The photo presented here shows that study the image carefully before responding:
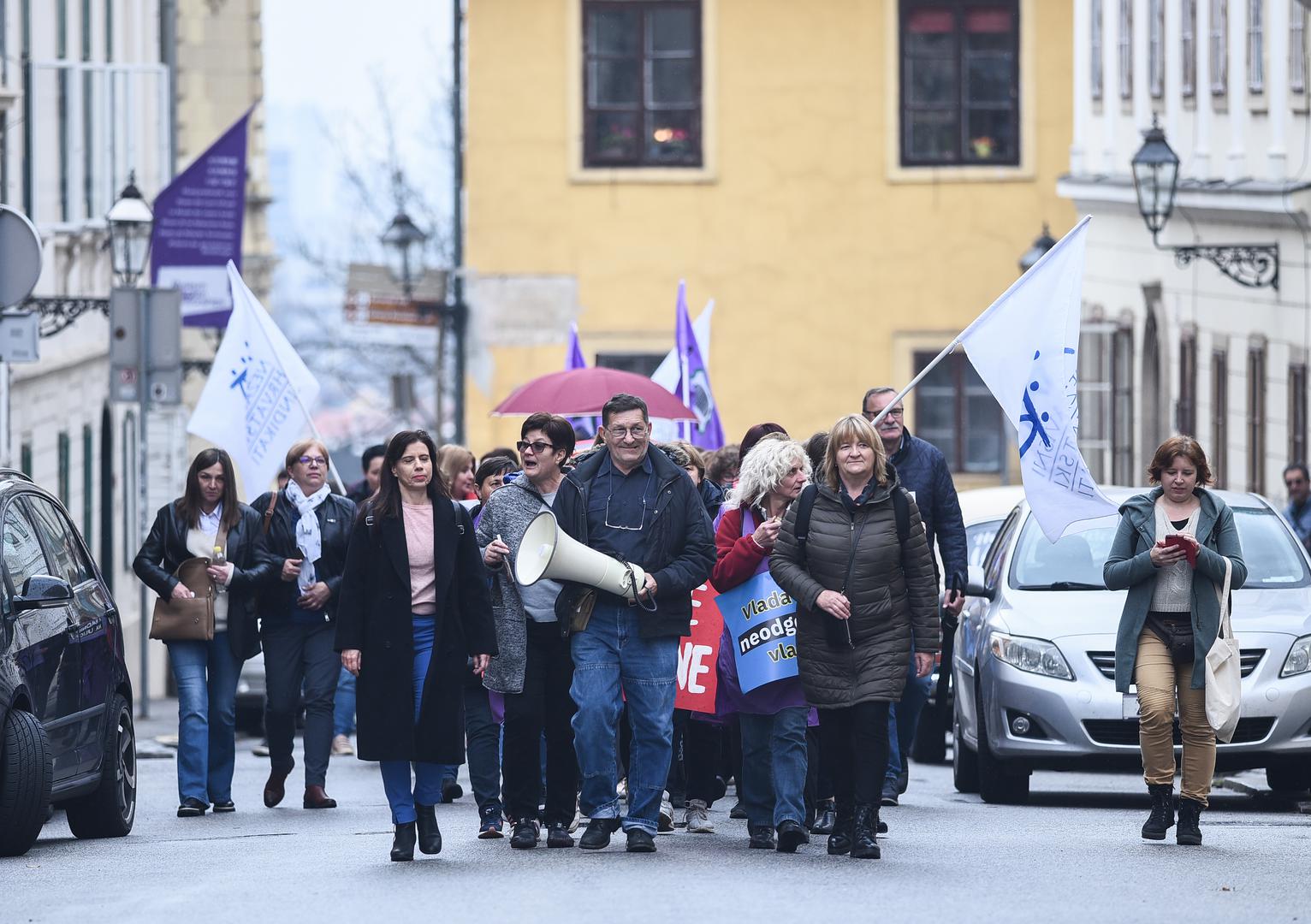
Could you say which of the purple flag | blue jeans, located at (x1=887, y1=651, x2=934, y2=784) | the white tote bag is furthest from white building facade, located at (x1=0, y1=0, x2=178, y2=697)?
the white tote bag

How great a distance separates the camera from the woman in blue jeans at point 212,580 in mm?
14602

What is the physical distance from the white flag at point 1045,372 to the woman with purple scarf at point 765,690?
5.52ft

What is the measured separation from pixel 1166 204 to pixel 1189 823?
15.0 metres

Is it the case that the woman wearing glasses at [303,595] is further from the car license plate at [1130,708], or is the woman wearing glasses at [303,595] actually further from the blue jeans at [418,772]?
the car license plate at [1130,708]

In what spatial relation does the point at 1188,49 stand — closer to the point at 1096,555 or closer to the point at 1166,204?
the point at 1166,204

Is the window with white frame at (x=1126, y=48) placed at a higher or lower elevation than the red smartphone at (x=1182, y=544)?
higher

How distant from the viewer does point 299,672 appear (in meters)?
14.9

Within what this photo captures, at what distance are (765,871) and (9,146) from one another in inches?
732

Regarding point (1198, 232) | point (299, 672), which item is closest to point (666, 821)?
point (299, 672)

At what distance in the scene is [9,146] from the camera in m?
28.0

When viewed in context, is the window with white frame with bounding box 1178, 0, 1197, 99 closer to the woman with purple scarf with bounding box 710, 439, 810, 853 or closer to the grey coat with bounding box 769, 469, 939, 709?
the woman with purple scarf with bounding box 710, 439, 810, 853

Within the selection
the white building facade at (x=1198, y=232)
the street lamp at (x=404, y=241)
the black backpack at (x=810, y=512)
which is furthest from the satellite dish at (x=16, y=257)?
the street lamp at (x=404, y=241)

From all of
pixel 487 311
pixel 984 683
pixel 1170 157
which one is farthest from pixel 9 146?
pixel 984 683

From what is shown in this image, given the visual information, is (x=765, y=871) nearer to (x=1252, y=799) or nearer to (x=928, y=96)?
(x=1252, y=799)
